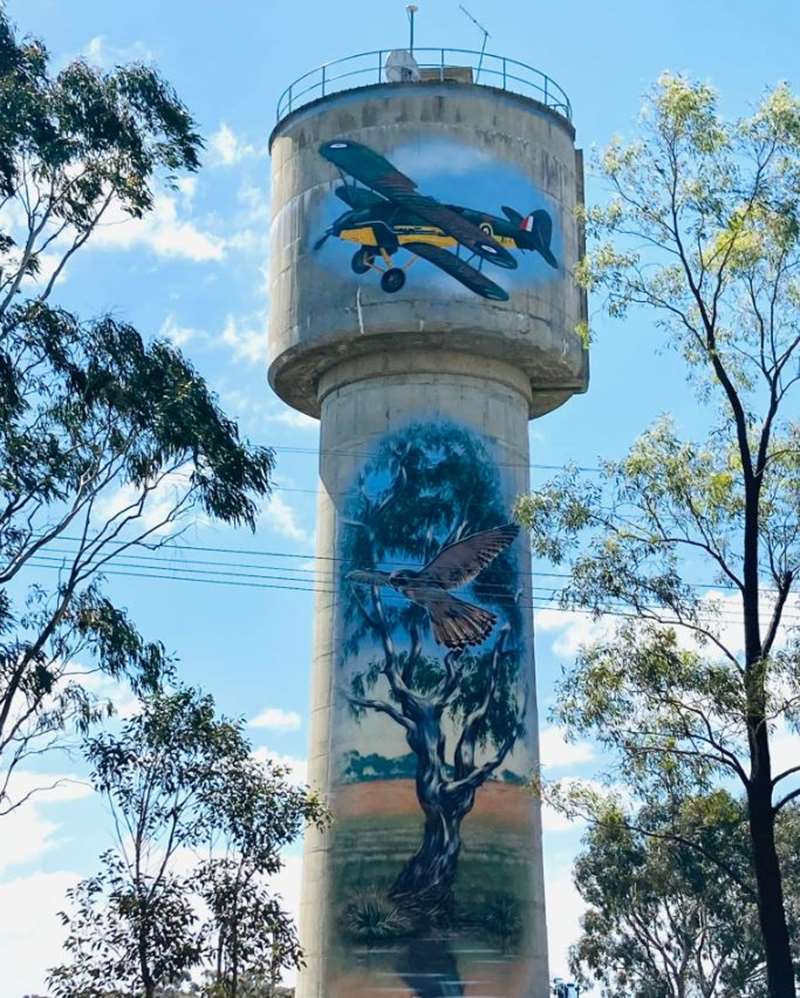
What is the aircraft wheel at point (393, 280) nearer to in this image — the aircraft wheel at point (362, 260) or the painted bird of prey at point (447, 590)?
the aircraft wheel at point (362, 260)

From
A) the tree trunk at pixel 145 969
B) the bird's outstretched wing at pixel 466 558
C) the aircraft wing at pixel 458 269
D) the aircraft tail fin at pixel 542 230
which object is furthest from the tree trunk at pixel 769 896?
the aircraft tail fin at pixel 542 230

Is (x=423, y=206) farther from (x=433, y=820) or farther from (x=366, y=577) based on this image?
(x=433, y=820)

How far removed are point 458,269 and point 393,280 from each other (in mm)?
1555

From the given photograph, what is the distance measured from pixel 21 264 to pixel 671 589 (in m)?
11.7

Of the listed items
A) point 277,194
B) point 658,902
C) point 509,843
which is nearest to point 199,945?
point 509,843

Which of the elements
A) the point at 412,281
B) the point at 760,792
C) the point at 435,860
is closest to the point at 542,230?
the point at 412,281

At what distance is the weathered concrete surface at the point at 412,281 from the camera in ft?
124

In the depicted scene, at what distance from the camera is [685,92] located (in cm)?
2306

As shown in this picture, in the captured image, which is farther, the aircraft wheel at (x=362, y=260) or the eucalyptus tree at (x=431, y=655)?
the aircraft wheel at (x=362, y=260)

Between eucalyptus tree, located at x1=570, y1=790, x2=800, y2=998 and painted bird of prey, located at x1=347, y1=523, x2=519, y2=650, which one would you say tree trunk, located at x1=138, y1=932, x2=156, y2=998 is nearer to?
painted bird of prey, located at x1=347, y1=523, x2=519, y2=650

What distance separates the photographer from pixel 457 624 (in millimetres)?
37406

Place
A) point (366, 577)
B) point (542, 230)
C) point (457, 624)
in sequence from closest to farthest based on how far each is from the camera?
point (457, 624)
point (366, 577)
point (542, 230)

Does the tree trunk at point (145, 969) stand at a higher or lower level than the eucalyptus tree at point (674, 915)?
lower

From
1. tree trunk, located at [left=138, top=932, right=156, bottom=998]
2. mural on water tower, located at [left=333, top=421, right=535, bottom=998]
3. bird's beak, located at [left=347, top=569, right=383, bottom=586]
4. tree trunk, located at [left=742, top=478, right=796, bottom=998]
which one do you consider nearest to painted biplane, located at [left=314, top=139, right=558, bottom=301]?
mural on water tower, located at [left=333, top=421, right=535, bottom=998]
